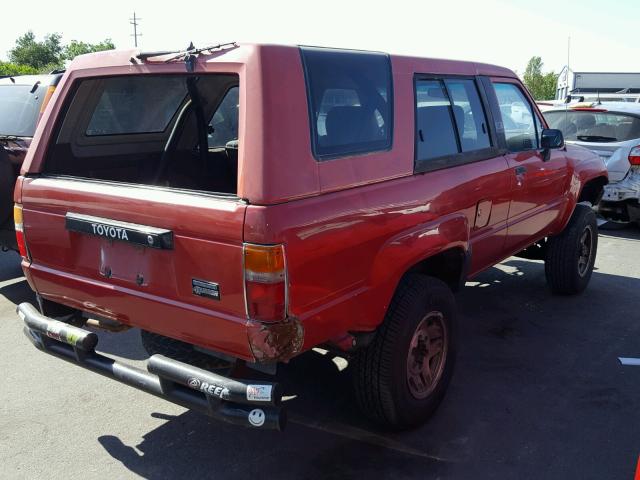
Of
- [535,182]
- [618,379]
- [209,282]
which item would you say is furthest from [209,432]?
[535,182]

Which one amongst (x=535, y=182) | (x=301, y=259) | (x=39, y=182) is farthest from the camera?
(x=535, y=182)

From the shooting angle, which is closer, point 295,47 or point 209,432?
point 295,47

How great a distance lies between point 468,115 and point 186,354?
7.61 ft

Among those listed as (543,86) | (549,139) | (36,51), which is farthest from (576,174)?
(36,51)

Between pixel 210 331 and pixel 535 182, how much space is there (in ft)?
10.2

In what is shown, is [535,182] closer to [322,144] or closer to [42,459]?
[322,144]

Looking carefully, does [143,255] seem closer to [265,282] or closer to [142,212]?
[142,212]

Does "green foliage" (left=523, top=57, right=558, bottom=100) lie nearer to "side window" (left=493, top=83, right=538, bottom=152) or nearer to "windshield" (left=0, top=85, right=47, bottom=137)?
"side window" (left=493, top=83, right=538, bottom=152)

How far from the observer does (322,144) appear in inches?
114

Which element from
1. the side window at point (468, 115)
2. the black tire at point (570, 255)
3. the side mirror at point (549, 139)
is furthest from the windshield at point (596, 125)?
the side window at point (468, 115)

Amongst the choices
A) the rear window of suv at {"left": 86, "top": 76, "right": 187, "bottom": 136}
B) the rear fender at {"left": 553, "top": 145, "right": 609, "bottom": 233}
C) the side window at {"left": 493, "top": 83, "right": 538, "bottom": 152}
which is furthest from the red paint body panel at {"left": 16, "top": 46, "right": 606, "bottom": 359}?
the rear fender at {"left": 553, "top": 145, "right": 609, "bottom": 233}

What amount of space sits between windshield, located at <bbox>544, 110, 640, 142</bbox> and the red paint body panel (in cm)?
545

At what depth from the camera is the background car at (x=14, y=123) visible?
5414 mm

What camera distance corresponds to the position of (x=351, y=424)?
3748 mm
